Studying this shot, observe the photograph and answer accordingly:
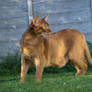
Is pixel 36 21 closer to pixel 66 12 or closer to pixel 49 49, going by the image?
pixel 49 49

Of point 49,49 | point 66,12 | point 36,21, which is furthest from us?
point 66,12

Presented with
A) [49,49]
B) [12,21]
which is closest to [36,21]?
[49,49]

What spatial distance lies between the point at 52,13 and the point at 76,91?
4.05 metres

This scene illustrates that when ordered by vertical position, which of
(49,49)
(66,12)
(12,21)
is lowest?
(49,49)

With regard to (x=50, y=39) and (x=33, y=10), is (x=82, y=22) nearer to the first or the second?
(x=33, y=10)

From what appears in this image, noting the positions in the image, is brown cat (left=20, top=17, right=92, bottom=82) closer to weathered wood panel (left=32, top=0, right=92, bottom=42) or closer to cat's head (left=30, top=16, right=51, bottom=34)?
cat's head (left=30, top=16, right=51, bottom=34)

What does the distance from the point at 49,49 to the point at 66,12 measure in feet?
7.85

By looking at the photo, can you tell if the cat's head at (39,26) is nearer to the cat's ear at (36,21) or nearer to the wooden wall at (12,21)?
the cat's ear at (36,21)

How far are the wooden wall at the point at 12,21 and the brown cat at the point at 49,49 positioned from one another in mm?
2072

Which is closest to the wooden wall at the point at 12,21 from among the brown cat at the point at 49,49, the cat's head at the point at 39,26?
the brown cat at the point at 49,49

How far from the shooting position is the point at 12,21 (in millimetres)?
7551

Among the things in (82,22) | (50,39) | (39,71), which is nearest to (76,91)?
(39,71)

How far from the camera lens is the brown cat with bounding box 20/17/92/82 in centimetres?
487

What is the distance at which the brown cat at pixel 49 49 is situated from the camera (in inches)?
192
